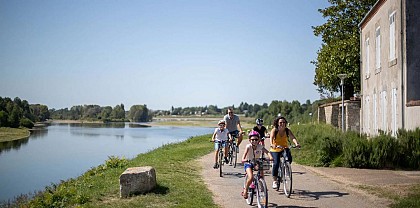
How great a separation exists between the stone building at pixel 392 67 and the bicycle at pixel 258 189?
895 centimetres

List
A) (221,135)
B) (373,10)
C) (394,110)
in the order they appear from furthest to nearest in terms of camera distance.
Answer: (373,10) < (394,110) < (221,135)

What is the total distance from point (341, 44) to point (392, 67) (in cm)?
1390

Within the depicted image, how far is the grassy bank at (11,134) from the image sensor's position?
53.6 meters

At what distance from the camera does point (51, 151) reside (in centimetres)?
3909

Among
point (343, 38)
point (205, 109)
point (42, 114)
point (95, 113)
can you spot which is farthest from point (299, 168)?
point (205, 109)

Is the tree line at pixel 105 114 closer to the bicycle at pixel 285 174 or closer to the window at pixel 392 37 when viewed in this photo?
the window at pixel 392 37

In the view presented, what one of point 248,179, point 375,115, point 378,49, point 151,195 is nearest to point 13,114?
point 375,115

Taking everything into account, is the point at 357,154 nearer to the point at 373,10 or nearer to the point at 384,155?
the point at 384,155

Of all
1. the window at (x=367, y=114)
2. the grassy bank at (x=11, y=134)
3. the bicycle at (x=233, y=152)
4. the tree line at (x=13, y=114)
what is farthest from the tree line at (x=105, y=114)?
the bicycle at (x=233, y=152)

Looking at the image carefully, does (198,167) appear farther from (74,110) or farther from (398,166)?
(74,110)

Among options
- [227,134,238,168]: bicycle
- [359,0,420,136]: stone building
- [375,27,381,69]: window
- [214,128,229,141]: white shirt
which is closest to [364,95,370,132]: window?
[359,0,420,136]: stone building

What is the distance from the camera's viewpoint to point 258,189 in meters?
8.40

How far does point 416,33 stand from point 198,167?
976cm

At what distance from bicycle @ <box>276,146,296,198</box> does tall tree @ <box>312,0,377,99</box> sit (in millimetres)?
22524
